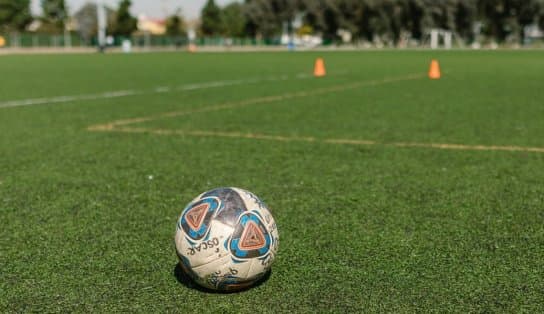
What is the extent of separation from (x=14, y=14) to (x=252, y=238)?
351 ft

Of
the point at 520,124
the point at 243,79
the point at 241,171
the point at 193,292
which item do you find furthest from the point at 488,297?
the point at 243,79

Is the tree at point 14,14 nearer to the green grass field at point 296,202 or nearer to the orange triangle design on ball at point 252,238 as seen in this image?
the green grass field at point 296,202

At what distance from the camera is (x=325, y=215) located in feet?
16.5

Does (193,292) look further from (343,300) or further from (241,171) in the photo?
(241,171)

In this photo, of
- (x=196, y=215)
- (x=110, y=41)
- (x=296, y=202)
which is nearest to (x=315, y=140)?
(x=296, y=202)

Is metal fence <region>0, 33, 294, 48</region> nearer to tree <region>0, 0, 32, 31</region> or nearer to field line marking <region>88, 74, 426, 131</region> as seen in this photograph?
tree <region>0, 0, 32, 31</region>

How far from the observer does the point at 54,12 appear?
108 meters

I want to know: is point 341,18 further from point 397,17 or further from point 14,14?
point 14,14

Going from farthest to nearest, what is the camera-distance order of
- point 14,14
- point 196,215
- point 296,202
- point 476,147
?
1. point 14,14
2. point 476,147
3. point 296,202
4. point 196,215

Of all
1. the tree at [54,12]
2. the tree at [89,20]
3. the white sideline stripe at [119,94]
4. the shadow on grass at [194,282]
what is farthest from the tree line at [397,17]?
the shadow on grass at [194,282]

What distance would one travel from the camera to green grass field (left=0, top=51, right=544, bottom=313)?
3508mm

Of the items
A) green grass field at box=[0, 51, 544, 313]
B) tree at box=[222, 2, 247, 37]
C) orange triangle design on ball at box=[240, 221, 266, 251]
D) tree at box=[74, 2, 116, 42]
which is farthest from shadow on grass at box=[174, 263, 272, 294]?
tree at box=[222, 2, 247, 37]

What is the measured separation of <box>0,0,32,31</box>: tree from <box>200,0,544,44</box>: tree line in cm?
3604

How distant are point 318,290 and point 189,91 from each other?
13.7 m
